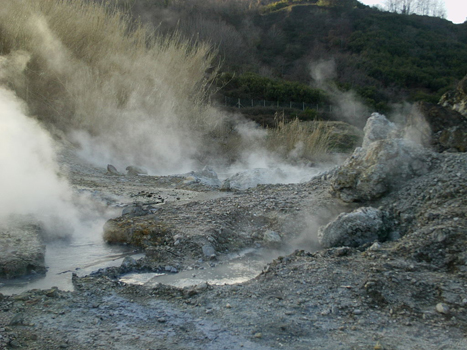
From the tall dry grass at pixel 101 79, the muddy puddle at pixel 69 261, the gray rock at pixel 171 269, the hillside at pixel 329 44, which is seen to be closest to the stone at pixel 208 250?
the gray rock at pixel 171 269

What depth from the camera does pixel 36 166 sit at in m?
5.69

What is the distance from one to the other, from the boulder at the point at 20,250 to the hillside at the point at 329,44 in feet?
61.4

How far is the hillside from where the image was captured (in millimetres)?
26828

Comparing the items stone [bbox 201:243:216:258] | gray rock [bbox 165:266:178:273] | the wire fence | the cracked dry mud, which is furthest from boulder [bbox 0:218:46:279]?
the wire fence

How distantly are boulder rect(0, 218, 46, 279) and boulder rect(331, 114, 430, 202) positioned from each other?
9.82ft

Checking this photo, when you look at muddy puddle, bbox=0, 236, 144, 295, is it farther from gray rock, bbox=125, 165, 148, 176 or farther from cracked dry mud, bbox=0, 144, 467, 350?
gray rock, bbox=125, 165, 148, 176

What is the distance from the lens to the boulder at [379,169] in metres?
4.69

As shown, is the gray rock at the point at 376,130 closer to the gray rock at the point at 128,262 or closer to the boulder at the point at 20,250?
the gray rock at the point at 128,262

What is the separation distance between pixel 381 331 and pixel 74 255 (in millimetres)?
2705

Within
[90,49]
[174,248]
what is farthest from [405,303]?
[90,49]

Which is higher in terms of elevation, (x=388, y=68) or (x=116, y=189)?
(x=388, y=68)

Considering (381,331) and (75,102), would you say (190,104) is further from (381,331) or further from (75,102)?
(381,331)

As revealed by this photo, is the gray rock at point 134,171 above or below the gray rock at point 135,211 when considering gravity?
below

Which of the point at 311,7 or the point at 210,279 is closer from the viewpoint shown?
the point at 210,279
